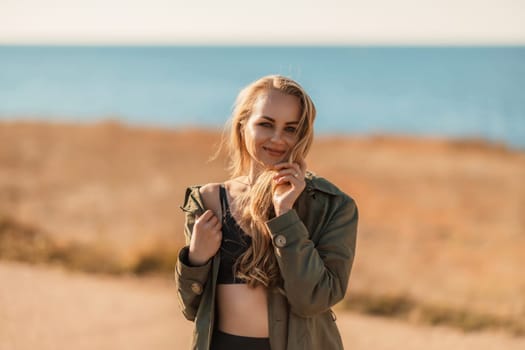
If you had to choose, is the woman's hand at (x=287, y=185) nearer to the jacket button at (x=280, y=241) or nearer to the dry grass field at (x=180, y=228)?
the jacket button at (x=280, y=241)

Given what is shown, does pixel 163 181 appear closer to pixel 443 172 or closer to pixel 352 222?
pixel 443 172

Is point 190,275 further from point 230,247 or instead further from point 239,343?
point 239,343

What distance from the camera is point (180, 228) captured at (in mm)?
8844

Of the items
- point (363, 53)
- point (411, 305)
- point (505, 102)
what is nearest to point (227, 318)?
point (411, 305)

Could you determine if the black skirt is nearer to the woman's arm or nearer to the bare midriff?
the bare midriff

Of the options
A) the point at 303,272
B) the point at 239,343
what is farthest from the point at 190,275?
the point at 303,272

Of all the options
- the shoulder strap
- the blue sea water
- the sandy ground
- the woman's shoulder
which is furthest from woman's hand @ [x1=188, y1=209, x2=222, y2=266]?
the blue sea water

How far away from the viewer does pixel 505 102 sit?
45312 mm

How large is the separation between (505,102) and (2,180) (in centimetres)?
3901

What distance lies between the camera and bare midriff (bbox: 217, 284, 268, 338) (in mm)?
2314

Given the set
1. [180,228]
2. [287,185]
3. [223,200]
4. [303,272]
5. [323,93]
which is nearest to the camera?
[303,272]

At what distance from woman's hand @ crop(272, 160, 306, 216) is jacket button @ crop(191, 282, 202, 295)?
332mm

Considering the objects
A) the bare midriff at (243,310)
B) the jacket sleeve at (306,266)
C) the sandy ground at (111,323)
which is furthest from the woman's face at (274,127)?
the sandy ground at (111,323)

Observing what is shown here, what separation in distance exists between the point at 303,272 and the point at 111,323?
3.29 m
